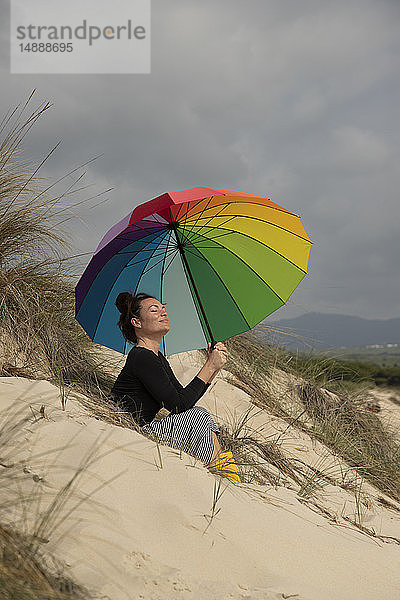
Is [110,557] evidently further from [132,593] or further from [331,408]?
[331,408]

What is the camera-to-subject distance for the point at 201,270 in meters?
4.51

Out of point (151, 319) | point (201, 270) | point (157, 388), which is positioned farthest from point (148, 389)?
point (201, 270)

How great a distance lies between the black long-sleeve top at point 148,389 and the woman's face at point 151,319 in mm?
214

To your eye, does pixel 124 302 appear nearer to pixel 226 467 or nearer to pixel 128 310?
pixel 128 310

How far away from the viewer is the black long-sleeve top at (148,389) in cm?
369

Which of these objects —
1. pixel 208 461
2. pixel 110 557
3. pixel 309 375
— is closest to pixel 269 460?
pixel 208 461

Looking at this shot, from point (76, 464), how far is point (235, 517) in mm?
834

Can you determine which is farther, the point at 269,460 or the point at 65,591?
the point at 269,460

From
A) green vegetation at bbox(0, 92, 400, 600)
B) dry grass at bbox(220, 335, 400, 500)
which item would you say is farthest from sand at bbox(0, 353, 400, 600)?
dry grass at bbox(220, 335, 400, 500)

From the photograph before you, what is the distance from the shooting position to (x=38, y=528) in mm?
2242

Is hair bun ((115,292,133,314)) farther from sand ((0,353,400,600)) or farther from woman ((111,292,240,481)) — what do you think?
sand ((0,353,400,600))

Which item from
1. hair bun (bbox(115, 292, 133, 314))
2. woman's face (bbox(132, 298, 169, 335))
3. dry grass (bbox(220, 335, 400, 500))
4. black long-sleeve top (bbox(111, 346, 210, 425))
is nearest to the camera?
black long-sleeve top (bbox(111, 346, 210, 425))

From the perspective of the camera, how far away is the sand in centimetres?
219

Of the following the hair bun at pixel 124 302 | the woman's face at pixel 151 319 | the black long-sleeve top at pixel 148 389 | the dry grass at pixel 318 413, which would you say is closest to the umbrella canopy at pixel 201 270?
the hair bun at pixel 124 302
